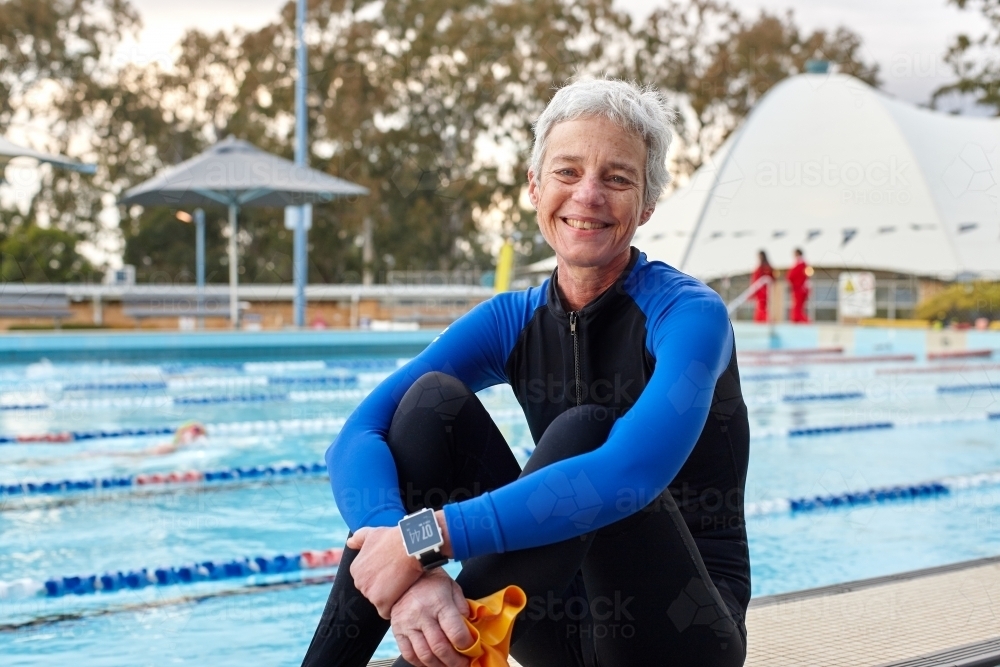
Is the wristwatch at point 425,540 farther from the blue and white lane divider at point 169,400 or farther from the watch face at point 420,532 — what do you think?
the blue and white lane divider at point 169,400

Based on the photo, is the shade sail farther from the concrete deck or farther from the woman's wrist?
the woman's wrist

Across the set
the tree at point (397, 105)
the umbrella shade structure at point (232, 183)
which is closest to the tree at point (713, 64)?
the tree at point (397, 105)

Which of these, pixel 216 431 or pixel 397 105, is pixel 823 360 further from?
pixel 397 105

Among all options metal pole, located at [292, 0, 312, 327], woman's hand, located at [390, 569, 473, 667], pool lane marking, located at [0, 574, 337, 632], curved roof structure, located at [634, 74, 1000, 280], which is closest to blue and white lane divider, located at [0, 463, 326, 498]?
pool lane marking, located at [0, 574, 337, 632]

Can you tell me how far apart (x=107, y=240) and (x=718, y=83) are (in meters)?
17.6

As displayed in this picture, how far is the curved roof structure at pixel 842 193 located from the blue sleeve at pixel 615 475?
66.7 feet

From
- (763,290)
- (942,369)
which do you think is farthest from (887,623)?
(763,290)

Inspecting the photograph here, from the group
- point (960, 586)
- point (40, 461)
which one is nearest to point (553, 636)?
point (960, 586)

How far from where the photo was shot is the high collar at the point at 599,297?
179 cm

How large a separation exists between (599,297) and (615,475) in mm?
416

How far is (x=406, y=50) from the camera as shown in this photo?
28031mm

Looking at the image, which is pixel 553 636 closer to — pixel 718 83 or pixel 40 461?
pixel 40 461

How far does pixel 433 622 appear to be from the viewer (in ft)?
4.80

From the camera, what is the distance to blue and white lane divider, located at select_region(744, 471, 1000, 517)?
4.60 meters
